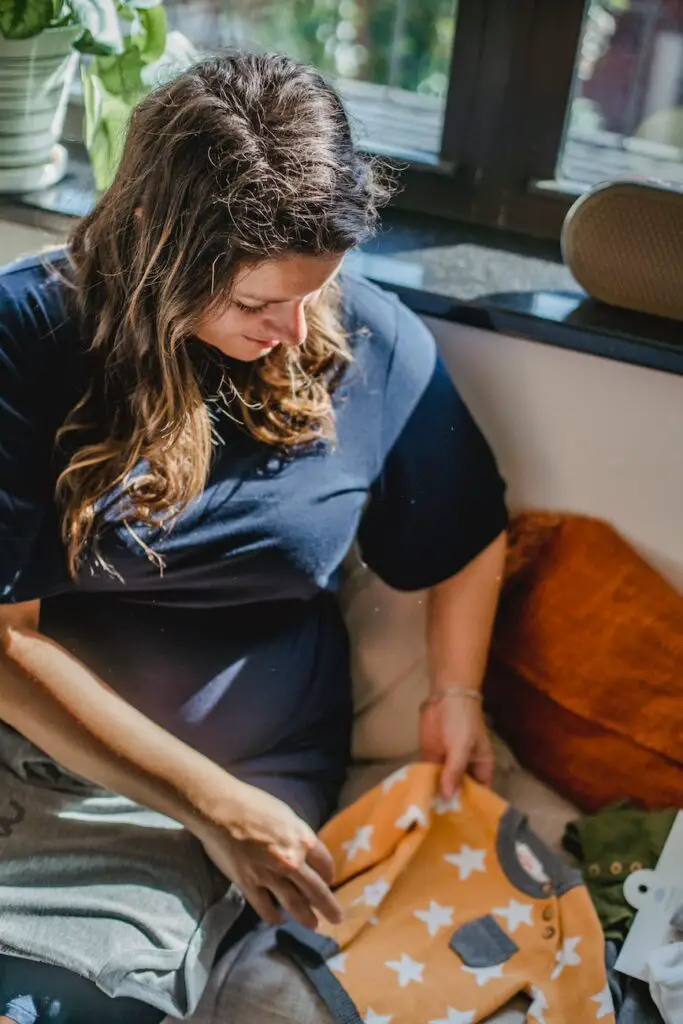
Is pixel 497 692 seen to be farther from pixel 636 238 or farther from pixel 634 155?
pixel 634 155

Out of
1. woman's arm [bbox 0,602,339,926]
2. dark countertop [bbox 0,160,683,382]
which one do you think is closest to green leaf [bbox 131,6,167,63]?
dark countertop [bbox 0,160,683,382]

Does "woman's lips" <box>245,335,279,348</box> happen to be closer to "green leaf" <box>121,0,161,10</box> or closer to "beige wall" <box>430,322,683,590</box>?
"beige wall" <box>430,322,683,590</box>

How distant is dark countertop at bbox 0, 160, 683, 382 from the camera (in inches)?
41.8

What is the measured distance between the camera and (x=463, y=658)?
44.0 inches

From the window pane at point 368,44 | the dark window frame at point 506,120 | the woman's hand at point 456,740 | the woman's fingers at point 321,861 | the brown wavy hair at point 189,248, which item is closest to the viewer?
the brown wavy hair at point 189,248

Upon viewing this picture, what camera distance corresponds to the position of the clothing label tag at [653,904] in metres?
0.94

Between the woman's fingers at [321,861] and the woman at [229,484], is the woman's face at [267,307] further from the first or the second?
the woman's fingers at [321,861]

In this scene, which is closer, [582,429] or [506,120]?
[582,429]

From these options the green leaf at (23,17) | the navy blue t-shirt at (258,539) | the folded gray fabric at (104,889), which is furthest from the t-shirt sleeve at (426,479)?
the green leaf at (23,17)

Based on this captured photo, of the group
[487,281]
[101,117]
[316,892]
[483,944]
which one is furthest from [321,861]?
[101,117]

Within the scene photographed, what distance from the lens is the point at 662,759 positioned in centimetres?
107

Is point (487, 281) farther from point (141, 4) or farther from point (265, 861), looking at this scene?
point (265, 861)

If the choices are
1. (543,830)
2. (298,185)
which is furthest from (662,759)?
(298,185)

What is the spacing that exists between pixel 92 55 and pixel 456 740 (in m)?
0.79
